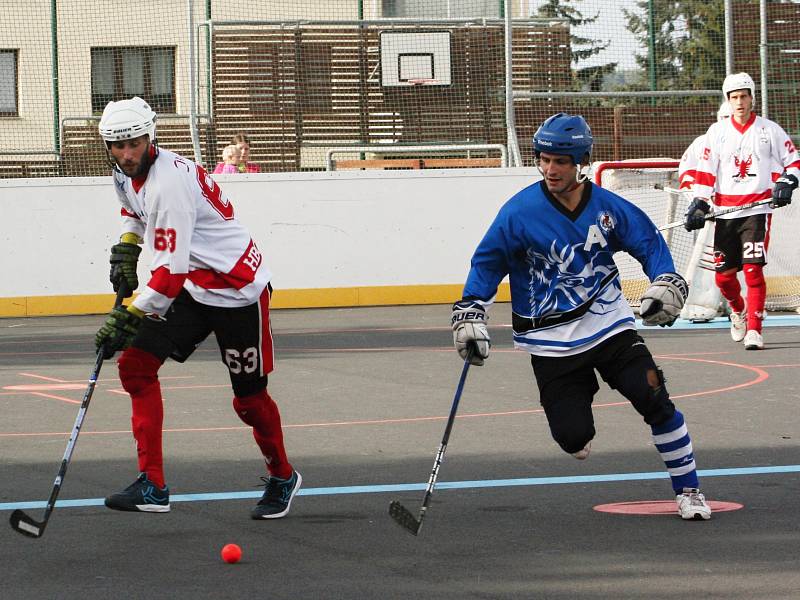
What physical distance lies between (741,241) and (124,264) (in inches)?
266

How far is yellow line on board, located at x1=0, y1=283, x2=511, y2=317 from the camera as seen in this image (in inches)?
660

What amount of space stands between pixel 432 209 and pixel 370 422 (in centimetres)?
886

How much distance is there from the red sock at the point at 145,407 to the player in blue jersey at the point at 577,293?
1264 millimetres

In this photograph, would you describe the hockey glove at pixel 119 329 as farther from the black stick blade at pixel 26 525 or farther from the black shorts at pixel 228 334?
the black stick blade at pixel 26 525

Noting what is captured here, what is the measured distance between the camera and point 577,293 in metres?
5.91

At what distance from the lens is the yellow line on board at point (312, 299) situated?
16.8m

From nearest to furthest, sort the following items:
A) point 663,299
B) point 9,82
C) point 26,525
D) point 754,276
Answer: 1. point 26,525
2. point 663,299
3. point 754,276
4. point 9,82

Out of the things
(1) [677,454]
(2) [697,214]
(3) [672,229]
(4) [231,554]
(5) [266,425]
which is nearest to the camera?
(4) [231,554]

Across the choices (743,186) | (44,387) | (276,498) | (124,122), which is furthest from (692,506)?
(743,186)

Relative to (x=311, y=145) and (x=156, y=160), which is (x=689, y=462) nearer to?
(x=156, y=160)

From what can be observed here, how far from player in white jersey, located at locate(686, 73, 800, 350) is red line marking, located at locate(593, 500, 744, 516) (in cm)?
580

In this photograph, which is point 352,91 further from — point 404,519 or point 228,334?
point 404,519

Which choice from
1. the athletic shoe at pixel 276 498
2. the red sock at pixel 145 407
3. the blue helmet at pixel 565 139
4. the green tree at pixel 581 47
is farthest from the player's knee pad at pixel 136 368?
the green tree at pixel 581 47

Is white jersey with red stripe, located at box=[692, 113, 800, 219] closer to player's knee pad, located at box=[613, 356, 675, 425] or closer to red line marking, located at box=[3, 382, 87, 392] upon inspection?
red line marking, located at box=[3, 382, 87, 392]
